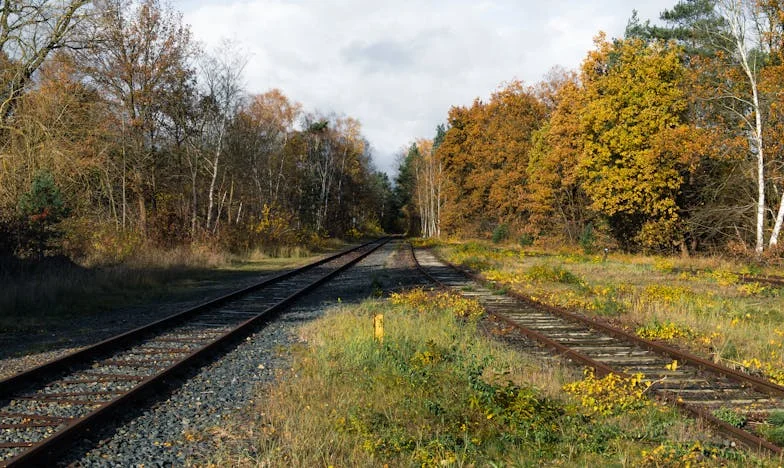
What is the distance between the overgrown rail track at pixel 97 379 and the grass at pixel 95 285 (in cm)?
277

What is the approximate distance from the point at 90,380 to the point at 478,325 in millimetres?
6434

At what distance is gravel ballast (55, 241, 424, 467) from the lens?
4617 mm

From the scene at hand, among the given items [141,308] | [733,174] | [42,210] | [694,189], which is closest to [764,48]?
[733,174]

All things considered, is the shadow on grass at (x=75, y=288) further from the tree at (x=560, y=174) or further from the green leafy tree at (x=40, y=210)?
the tree at (x=560, y=174)

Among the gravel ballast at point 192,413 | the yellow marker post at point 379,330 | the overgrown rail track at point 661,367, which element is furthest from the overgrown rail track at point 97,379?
the overgrown rail track at point 661,367

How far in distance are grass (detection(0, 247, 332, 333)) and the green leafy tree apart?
0.71 m

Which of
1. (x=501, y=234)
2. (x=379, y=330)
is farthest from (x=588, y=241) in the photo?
(x=379, y=330)

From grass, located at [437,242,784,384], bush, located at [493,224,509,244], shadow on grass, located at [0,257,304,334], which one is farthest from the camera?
bush, located at [493,224,509,244]

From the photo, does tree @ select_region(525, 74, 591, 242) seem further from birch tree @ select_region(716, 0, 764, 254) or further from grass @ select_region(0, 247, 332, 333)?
grass @ select_region(0, 247, 332, 333)

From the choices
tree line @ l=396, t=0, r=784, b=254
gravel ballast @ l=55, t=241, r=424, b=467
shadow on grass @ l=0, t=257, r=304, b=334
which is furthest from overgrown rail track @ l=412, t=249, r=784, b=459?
tree line @ l=396, t=0, r=784, b=254

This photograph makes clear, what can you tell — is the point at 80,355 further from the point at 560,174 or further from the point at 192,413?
the point at 560,174

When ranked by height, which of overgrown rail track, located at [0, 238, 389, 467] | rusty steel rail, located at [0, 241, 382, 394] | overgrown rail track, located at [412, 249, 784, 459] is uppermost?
rusty steel rail, located at [0, 241, 382, 394]

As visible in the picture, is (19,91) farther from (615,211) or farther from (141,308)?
(615,211)

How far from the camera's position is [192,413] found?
572 cm
